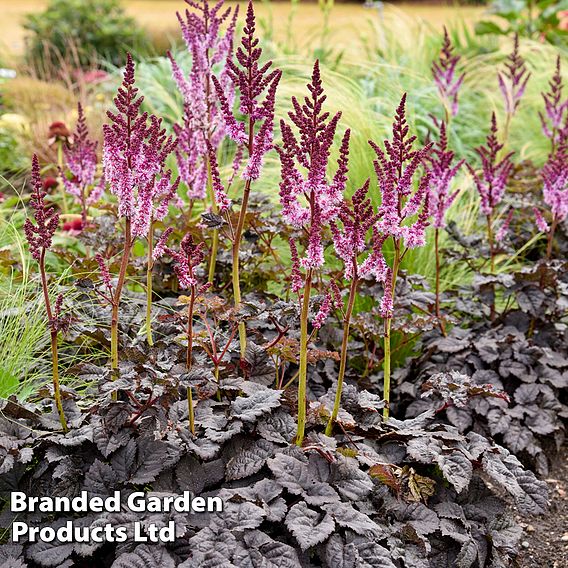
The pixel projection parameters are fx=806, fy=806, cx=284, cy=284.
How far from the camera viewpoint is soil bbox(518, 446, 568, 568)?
2584mm

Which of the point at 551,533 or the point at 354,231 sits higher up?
the point at 354,231

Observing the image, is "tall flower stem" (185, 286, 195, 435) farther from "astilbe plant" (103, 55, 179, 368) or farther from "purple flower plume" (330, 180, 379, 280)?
"purple flower plume" (330, 180, 379, 280)

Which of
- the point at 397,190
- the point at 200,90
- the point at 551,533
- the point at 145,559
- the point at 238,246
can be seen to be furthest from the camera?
the point at 200,90

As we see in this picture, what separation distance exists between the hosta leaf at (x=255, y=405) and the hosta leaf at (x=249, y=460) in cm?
9

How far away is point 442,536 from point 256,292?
1132 millimetres

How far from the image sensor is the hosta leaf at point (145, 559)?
1.90 meters

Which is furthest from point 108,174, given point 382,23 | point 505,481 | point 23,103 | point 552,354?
point 382,23

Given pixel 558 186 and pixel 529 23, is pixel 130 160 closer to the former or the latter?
pixel 558 186

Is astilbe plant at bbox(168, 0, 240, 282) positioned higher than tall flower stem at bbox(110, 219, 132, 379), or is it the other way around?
Result: astilbe plant at bbox(168, 0, 240, 282)

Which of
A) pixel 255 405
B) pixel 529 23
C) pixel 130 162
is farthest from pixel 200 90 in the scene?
pixel 529 23

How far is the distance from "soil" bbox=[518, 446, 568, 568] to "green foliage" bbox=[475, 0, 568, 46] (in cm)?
505

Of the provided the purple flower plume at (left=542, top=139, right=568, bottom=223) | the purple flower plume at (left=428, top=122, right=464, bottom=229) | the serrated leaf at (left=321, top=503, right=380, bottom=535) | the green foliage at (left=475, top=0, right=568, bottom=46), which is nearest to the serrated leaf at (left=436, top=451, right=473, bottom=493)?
the serrated leaf at (left=321, top=503, right=380, bottom=535)

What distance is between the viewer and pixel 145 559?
1914 millimetres

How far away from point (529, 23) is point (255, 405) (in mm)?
6343
